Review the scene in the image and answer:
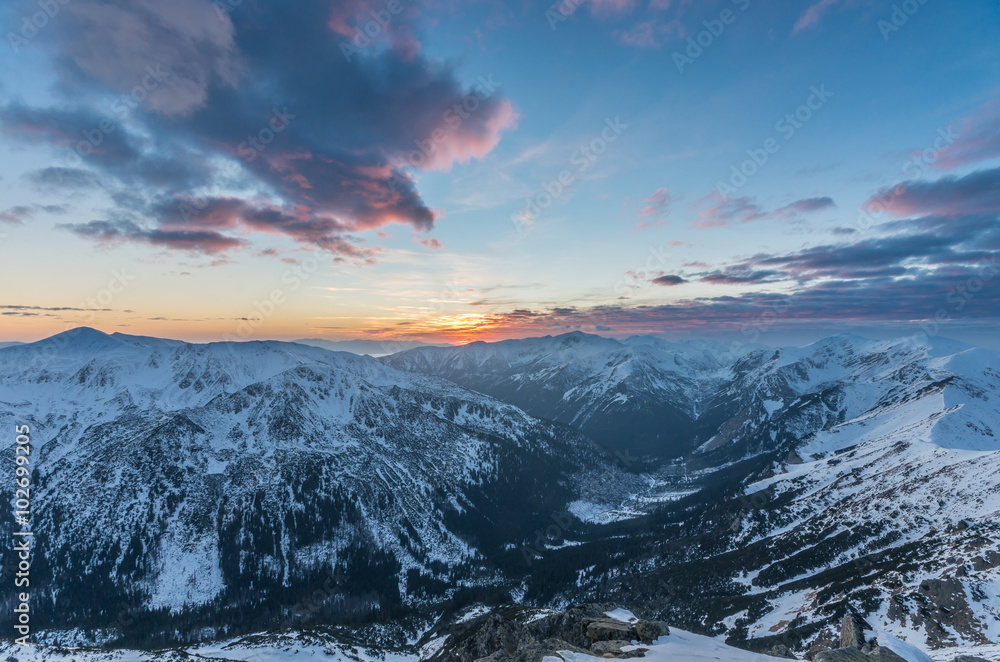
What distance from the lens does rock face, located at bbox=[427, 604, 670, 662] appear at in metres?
42.3

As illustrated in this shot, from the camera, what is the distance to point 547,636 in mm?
75562

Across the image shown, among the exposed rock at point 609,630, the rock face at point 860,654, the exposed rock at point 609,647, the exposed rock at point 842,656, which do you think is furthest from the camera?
the exposed rock at point 609,630

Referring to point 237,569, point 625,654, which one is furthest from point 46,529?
point 625,654

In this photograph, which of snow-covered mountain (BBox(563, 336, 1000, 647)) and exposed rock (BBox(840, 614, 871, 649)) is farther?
snow-covered mountain (BBox(563, 336, 1000, 647))

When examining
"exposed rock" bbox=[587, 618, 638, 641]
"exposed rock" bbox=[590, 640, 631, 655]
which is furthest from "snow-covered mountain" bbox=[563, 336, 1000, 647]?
"exposed rock" bbox=[590, 640, 631, 655]

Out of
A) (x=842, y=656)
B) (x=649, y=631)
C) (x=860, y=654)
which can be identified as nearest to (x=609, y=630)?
(x=649, y=631)

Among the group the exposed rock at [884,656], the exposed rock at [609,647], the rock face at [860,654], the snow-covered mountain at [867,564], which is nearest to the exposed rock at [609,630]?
the exposed rock at [609,647]

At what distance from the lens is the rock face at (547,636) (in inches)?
1667

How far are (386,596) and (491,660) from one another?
17533 centimetres

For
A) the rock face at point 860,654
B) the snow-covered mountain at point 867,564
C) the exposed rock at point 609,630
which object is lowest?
the snow-covered mountain at point 867,564

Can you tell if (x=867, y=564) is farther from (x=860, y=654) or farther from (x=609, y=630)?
(x=860, y=654)

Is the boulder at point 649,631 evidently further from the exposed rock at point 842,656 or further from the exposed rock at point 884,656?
the exposed rock at point 884,656

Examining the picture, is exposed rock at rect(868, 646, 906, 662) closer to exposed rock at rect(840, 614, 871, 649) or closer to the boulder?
exposed rock at rect(840, 614, 871, 649)

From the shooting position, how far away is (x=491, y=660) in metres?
49.3
